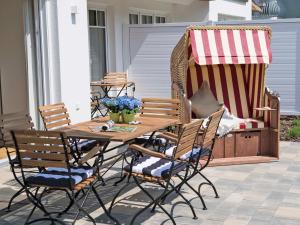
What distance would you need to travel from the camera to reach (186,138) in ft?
14.5

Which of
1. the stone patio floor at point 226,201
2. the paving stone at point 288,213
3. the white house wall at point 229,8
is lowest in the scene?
the paving stone at point 288,213

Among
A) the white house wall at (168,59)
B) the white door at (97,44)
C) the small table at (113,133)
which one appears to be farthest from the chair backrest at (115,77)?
the small table at (113,133)

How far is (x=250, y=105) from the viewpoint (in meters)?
7.54

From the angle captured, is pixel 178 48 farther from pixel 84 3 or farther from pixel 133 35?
pixel 133 35

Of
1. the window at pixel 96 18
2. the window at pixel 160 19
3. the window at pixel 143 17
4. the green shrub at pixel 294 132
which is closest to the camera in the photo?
the green shrub at pixel 294 132

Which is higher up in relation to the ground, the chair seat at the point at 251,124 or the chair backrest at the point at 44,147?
the chair backrest at the point at 44,147

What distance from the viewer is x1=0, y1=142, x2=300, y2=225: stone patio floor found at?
183 inches

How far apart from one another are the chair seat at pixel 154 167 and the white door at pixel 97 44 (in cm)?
645

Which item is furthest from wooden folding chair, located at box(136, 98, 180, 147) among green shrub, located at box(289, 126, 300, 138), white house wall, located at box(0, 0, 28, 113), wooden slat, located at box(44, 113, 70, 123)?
green shrub, located at box(289, 126, 300, 138)

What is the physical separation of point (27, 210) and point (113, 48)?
7102mm

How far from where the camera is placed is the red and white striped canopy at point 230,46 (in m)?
6.75

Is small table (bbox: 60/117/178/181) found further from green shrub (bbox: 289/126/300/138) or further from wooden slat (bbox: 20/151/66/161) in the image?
green shrub (bbox: 289/126/300/138)

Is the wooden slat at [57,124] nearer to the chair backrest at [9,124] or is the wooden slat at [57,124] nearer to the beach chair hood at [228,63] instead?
the chair backrest at [9,124]

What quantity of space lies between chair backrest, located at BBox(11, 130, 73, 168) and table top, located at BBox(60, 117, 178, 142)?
1.86ft
